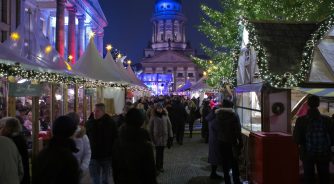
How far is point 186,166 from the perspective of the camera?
12422mm

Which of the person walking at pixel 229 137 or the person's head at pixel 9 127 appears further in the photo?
the person walking at pixel 229 137

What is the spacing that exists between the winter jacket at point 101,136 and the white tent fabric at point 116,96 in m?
13.2

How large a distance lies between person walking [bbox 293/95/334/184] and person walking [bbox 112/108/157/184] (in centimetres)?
359

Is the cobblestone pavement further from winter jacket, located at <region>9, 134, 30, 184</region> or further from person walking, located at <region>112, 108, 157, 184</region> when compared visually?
person walking, located at <region>112, 108, 157, 184</region>

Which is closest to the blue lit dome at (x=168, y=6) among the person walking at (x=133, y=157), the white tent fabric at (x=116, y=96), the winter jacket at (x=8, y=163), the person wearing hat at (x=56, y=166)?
the white tent fabric at (x=116, y=96)

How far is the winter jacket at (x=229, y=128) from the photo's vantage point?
880 centimetres

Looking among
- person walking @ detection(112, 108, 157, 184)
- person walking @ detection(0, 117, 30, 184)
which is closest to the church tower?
person walking @ detection(0, 117, 30, 184)

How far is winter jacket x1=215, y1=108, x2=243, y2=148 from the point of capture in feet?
28.9

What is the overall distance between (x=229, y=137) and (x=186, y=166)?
3.84 m

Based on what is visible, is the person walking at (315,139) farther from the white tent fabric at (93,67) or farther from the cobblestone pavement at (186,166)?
the white tent fabric at (93,67)

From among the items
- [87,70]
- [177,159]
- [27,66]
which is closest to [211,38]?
[87,70]

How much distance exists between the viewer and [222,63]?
24.0 m

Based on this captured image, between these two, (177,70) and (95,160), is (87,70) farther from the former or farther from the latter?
(177,70)

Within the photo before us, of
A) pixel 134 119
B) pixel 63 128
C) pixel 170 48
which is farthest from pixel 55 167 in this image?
pixel 170 48
